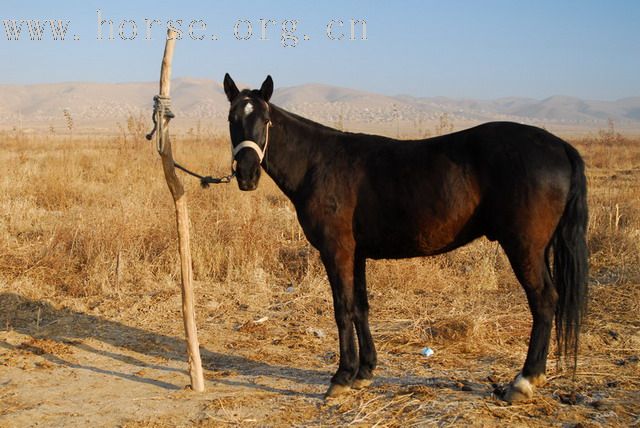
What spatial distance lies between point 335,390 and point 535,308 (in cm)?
160

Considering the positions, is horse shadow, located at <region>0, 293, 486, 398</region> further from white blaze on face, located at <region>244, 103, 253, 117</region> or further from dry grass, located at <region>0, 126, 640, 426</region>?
white blaze on face, located at <region>244, 103, 253, 117</region>

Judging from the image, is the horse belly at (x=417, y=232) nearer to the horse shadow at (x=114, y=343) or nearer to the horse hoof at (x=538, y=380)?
the horse hoof at (x=538, y=380)

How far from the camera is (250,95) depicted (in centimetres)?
452

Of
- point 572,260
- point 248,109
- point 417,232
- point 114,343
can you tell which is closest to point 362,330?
point 417,232

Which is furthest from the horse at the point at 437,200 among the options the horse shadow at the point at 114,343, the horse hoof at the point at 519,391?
the horse shadow at the point at 114,343

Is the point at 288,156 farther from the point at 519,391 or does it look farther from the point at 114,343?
the point at 114,343

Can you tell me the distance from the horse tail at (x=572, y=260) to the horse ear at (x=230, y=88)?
2509 millimetres

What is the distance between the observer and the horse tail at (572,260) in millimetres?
4223

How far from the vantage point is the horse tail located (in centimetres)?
422

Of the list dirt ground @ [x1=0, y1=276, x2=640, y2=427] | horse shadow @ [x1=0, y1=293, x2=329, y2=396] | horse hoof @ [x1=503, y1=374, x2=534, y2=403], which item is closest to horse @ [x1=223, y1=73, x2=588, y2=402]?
horse hoof @ [x1=503, y1=374, x2=534, y2=403]

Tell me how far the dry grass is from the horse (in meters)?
0.45

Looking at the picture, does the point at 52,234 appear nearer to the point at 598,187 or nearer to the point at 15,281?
the point at 15,281

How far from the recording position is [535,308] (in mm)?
4281

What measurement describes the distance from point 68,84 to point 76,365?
193914 millimetres
